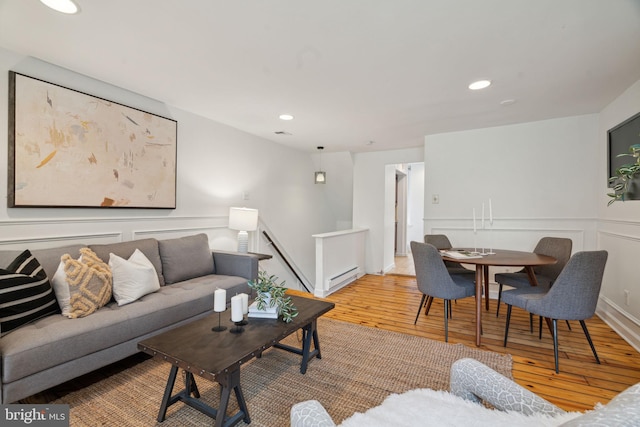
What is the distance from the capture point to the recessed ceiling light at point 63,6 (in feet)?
5.04

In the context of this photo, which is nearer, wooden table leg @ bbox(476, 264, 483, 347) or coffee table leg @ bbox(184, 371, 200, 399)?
coffee table leg @ bbox(184, 371, 200, 399)

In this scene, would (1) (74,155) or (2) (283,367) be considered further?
(1) (74,155)

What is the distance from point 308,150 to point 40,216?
3808mm


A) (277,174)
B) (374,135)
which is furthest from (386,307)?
(277,174)

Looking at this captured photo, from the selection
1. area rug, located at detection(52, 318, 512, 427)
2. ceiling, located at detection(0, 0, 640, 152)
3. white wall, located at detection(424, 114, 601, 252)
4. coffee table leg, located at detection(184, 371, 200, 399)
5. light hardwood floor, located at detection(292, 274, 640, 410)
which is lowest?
area rug, located at detection(52, 318, 512, 427)

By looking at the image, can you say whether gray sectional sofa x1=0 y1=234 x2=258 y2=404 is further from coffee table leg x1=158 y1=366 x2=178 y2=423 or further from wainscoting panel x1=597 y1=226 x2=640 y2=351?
wainscoting panel x1=597 y1=226 x2=640 y2=351

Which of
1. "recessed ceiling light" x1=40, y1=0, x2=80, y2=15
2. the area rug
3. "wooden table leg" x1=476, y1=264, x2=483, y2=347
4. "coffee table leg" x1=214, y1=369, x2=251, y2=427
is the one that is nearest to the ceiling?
"recessed ceiling light" x1=40, y1=0, x2=80, y2=15

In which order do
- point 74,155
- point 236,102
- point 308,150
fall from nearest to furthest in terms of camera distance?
1. point 74,155
2. point 236,102
3. point 308,150

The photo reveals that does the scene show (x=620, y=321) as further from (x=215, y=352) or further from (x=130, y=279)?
(x=130, y=279)

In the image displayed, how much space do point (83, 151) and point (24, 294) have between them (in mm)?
1236

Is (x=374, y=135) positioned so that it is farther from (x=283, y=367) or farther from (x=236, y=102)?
(x=283, y=367)

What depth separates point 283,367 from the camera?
2137mm

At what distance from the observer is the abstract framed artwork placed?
2088 mm

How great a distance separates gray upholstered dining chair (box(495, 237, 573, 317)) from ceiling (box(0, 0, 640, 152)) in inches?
56.3
